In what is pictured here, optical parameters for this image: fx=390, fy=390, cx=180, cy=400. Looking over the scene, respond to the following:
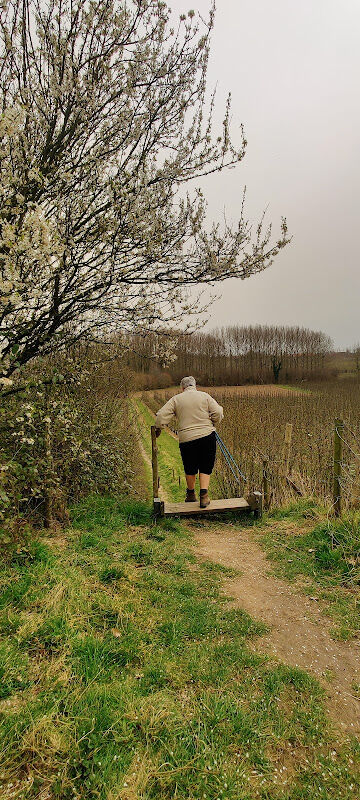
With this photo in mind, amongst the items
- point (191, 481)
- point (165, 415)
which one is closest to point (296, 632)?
point (191, 481)

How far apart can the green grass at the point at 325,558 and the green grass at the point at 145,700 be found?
905 millimetres

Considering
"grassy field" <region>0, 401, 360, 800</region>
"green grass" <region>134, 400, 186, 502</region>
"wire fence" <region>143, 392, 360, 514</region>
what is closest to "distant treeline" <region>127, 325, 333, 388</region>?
"green grass" <region>134, 400, 186, 502</region>

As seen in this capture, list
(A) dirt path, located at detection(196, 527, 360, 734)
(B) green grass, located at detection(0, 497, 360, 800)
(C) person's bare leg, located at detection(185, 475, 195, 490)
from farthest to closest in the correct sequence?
(C) person's bare leg, located at detection(185, 475, 195, 490)
(A) dirt path, located at detection(196, 527, 360, 734)
(B) green grass, located at detection(0, 497, 360, 800)

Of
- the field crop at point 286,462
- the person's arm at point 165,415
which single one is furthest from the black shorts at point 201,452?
the field crop at point 286,462

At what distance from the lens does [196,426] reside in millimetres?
5805

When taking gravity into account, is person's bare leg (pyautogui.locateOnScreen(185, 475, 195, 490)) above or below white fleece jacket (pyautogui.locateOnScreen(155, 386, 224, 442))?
below

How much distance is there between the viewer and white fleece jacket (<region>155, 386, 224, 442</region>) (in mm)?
5797

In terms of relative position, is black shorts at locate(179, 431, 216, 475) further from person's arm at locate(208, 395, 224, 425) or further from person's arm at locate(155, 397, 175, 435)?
person's arm at locate(155, 397, 175, 435)

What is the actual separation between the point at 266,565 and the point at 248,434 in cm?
743

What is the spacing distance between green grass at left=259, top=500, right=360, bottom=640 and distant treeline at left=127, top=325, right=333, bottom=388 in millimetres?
33504

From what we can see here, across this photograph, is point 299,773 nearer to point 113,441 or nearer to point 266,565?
Answer: point 266,565

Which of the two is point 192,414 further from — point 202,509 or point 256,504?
point 256,504

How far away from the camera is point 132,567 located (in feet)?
13.0

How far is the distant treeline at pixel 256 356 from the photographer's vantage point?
151 feet
